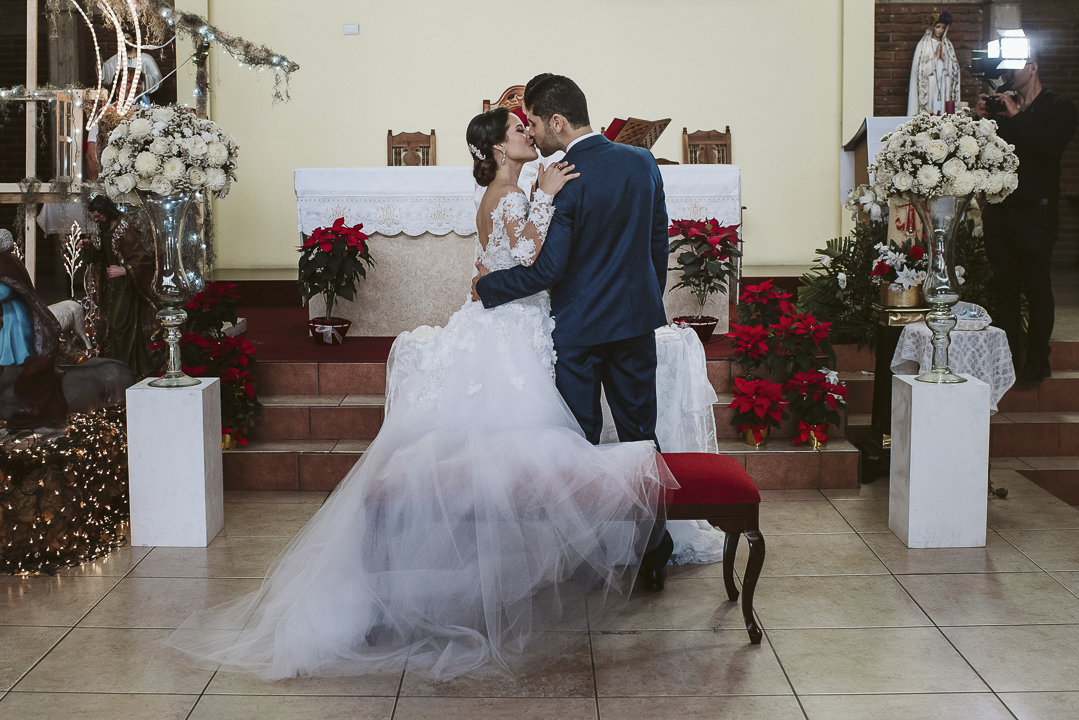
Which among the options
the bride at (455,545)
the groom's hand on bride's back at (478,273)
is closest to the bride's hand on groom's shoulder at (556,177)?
the bride at (455,545)

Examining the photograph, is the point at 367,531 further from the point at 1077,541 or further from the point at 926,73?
the point at 926,73

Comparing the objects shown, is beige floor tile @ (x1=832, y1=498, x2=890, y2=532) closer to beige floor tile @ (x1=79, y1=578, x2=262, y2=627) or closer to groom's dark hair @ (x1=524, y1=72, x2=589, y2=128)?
groom's dark hair @ (x1=524, y1=72, x2=589, y2=128)

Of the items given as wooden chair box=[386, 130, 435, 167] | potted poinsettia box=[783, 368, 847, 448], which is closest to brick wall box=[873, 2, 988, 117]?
wooden chair box=[386, 130, 435, 167]

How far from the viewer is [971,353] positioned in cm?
477

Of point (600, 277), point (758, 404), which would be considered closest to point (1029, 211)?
point (758, 404)

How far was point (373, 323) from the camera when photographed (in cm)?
628

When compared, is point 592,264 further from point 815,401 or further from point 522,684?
point 815,401

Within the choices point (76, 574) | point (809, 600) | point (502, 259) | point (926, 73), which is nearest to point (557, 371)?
point (502, 259)

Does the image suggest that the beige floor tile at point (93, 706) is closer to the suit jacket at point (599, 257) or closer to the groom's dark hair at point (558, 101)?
the suit jacket at point (599, 257)

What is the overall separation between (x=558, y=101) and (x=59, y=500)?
2.53 metres

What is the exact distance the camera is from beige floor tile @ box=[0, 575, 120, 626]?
3.31 m

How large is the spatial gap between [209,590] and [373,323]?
2924 mm

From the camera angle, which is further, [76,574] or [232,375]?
[232,375]

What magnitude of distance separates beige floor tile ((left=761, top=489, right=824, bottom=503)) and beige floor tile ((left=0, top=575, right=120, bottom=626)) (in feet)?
9.47
